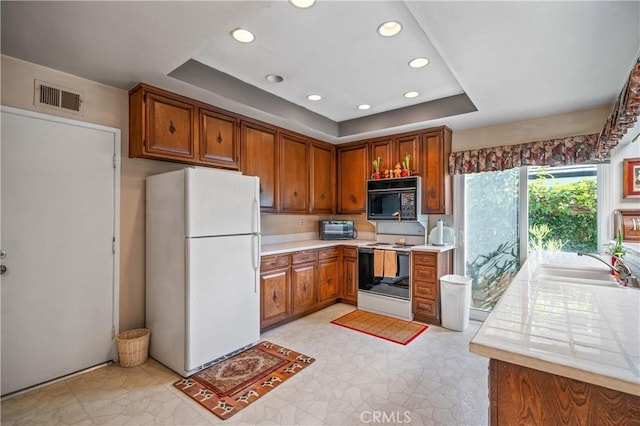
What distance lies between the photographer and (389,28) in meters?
2.14

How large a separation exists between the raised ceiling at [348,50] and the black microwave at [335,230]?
1.82 m

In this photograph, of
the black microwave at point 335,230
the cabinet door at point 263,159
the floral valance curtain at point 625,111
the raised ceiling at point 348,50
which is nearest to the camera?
the floral valance curtain at point 625,111

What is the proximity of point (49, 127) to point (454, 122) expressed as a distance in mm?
3907

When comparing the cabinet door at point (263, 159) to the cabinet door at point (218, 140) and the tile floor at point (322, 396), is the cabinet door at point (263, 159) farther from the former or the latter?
the tile floor at point (322, 396)

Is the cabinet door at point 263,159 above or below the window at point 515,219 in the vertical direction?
above

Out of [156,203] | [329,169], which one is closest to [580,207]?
[329,169]

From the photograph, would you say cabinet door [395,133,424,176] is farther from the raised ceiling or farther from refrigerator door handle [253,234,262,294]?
refrigerator door handle [253,234,262,294]

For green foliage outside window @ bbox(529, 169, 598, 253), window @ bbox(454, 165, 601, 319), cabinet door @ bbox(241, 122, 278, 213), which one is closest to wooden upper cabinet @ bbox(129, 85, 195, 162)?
cabinet door @ bbox(241, 122, 278, 213)

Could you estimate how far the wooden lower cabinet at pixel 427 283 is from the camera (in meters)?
3.54

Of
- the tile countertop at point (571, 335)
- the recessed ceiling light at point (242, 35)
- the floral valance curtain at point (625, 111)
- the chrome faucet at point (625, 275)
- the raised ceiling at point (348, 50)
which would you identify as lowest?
the tile countertop at point (571, 335)

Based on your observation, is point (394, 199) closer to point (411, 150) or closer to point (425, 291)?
point (411, 150)

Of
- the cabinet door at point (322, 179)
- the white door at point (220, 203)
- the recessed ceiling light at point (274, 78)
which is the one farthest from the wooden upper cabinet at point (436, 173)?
the white door at point (220, 203)

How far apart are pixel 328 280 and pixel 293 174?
4.99 feet

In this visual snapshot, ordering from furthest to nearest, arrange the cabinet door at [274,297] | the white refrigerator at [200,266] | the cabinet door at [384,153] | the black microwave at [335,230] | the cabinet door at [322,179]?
the black microwave at [335,230] → the cabinet door at [322,179] → the cabinet door at [384,153] → the cabinet door at [274,297] → the white refrigerator at [200,266]
